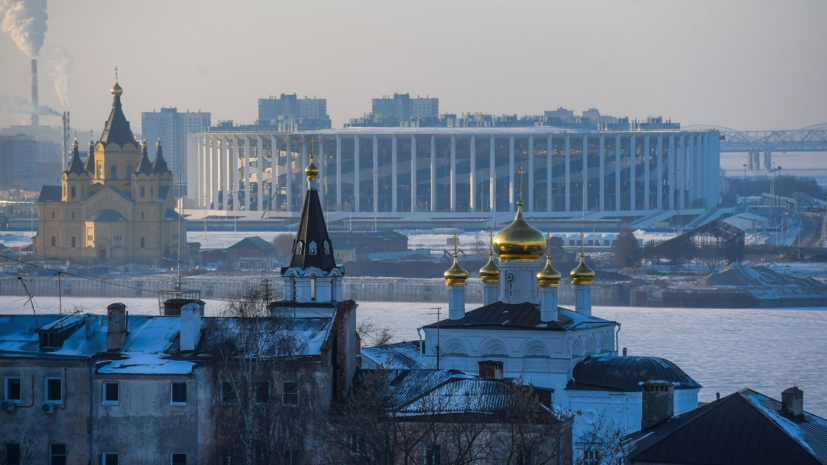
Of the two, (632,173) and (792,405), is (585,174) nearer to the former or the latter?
(632,173)

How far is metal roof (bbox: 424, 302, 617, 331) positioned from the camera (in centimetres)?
2573

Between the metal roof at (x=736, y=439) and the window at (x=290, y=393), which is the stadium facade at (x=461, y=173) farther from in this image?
the metal roof at (x=736, y=439)

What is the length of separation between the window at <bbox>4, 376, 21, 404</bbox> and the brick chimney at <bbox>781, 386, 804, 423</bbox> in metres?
7.81

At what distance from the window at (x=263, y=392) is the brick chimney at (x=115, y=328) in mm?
1890

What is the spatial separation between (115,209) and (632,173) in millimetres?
34799

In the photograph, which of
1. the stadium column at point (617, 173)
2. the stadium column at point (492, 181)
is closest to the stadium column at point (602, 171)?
the stadium column at point (617, 173)

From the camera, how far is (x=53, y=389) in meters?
18.6

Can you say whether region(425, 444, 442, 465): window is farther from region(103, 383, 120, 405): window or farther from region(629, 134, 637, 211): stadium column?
region(629, 134, 637, 211): stadium column

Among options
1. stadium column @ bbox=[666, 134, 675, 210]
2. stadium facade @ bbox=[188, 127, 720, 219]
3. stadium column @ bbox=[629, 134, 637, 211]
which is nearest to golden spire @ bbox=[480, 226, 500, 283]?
stadium facade @ bbox=[188, 127, 720, 219]

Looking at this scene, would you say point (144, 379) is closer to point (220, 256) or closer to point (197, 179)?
point (220, 256)

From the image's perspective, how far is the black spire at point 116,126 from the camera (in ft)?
239

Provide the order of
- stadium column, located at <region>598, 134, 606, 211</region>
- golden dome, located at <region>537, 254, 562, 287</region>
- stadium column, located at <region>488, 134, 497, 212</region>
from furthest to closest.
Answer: stadium column, located at <region>598, 134, 606, 211</region> < stadium column, located at <region>488, 134, 497, 212</region> < golden dome, located at <region>537, 254, 562, 287</region>

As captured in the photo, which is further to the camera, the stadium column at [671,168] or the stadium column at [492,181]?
the stadium column at [671,168]

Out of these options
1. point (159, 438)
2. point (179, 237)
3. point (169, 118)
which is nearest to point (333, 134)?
point (179, 237)
